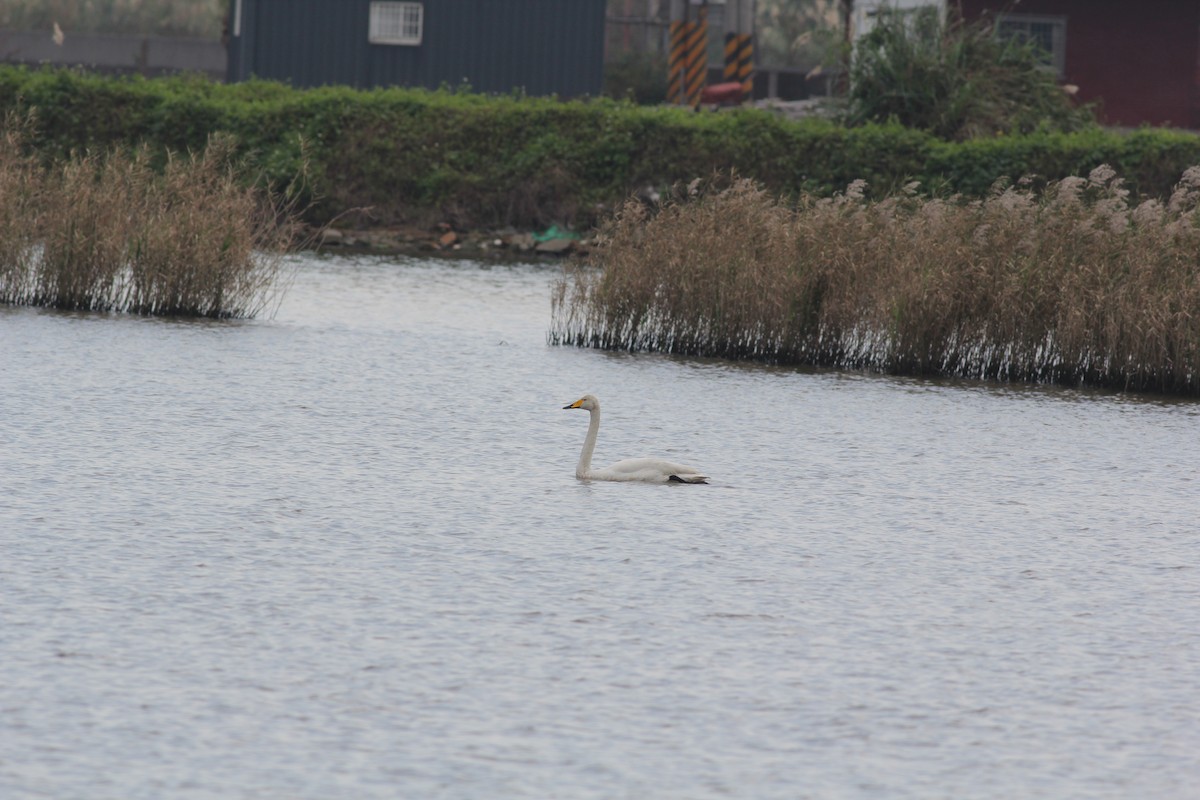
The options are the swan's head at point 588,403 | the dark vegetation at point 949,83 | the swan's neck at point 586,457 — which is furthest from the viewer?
the dark vegetation at point 949,83

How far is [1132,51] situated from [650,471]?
29743 millimetres

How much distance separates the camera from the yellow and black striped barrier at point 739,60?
46.2 metres

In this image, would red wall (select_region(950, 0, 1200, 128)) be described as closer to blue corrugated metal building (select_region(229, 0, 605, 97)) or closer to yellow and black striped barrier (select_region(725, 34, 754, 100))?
yellow and black striped barrier (select_region(725, 34, 754, 100))

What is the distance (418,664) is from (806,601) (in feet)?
8.23

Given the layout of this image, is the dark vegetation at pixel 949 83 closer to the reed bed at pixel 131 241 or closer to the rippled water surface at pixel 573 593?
the reed bed at pixel 131 241

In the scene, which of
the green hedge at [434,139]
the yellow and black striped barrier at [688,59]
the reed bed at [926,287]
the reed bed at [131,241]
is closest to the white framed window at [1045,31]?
the green hedge at [434,139]

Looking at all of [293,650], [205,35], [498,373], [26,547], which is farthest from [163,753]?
[205,35]

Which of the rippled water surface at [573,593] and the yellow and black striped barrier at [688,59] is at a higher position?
the yellow and black striped barrier at [688,59]

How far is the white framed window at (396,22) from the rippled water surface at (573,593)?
1042 inches

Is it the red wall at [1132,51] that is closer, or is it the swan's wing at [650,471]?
the swan's wing at [650,471]

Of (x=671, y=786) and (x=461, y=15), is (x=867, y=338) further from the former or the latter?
(x=461, y=15)

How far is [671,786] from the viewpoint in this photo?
721 cm

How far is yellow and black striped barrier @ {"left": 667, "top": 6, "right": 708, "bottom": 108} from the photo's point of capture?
1726 inches

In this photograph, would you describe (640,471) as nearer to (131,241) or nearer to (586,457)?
(586,457)
